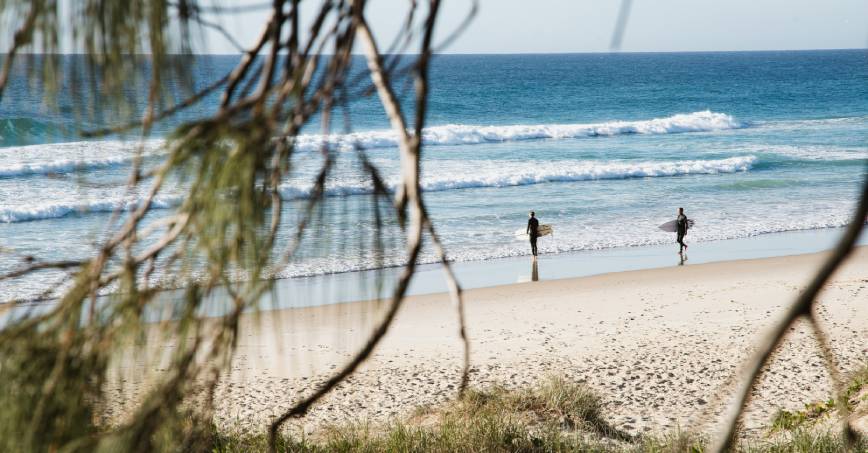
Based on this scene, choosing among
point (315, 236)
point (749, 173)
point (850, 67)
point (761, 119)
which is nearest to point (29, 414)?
point (315, 236)

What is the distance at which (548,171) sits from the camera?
27781 millimetres

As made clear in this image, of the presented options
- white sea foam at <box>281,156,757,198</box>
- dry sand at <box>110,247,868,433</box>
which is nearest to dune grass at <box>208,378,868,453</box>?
dry sand at <box>110,247,868,433</box>

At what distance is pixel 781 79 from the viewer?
79.7 metres

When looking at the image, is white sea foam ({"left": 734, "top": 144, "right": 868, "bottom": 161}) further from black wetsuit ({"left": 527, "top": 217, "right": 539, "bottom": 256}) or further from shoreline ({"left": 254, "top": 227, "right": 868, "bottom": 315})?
black wetsuit ({"left": 527, "top": 217, "right": 539, "bottom": 256})

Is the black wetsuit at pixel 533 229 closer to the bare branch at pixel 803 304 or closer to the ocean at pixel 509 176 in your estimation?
the ocean at pixel 509 176

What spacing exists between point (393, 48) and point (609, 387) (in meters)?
8.27

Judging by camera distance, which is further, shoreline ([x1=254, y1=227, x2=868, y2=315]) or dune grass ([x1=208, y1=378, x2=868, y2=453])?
shoreline ([x1=254, y1=227, x2=868, y2=315])

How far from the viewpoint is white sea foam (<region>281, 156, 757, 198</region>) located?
85.1 ft

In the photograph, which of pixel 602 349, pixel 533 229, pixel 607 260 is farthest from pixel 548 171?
pixel 602 349

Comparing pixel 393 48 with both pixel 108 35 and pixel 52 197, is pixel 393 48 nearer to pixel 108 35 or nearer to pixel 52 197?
pixel 108 35

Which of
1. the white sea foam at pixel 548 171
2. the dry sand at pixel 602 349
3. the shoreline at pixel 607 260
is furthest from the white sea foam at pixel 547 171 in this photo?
the dry sand at pixel 602 349

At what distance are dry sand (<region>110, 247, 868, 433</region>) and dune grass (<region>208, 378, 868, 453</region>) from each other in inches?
17.4

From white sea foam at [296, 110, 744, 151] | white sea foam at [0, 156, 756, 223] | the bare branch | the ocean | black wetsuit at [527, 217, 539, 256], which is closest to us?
the bare branch

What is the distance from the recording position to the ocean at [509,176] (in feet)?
5.55
